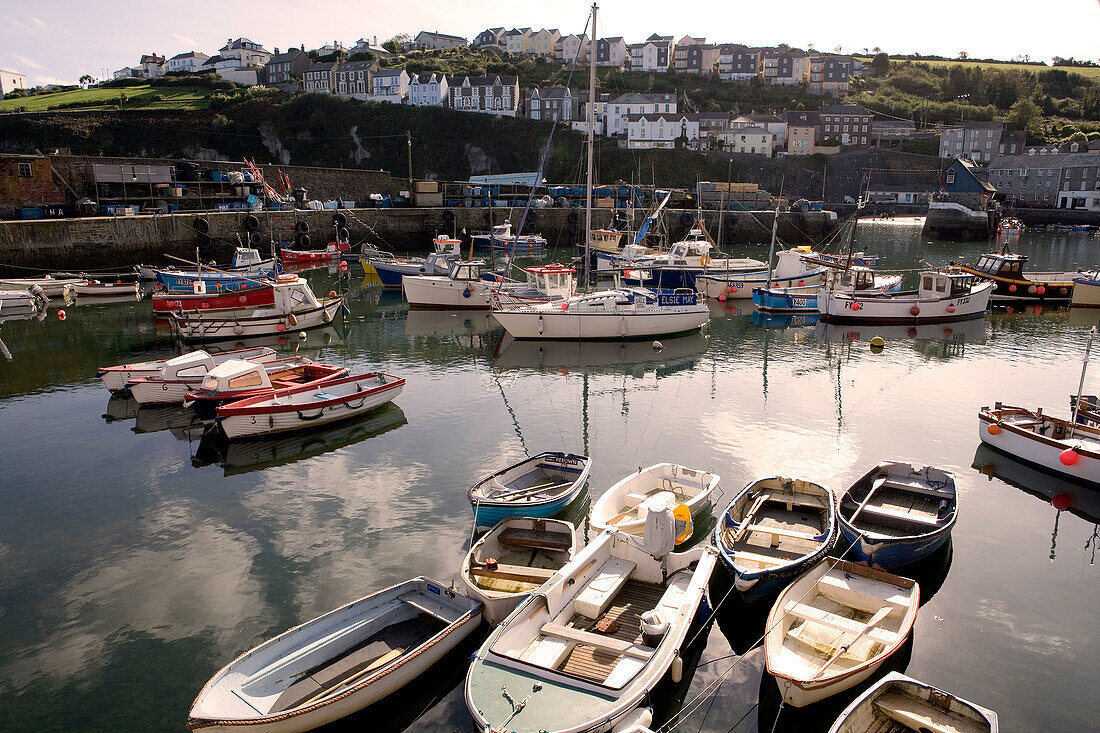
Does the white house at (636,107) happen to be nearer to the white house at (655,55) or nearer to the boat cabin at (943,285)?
the white house at (655,55)

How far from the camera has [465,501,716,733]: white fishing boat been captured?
7.08m

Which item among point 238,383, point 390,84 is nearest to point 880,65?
point 390,84

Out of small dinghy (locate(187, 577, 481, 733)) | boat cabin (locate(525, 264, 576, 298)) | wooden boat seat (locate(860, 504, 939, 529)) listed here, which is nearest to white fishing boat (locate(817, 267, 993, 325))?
boat cabin (locate(525, 264, 576, 298))

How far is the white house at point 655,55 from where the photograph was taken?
133 m

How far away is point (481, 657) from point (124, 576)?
7145mm

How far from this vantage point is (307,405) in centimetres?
1753

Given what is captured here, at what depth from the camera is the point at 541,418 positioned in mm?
19031

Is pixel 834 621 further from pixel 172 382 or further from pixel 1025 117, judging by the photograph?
pixel 1025 117

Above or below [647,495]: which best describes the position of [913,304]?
above

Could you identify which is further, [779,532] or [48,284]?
[48,284]

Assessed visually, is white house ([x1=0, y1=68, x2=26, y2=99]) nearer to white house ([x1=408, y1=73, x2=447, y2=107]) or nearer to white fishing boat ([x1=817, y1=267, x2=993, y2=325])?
white house ([x1=408, y1=73, x2=447, y2=107])

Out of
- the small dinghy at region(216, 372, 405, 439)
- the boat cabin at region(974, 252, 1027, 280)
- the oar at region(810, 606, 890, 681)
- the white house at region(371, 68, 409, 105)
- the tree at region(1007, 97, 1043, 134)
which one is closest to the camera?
the oar at region(810, 606, 890, 681)

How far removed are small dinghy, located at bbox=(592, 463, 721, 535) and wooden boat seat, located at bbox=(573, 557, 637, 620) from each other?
4.04 feet

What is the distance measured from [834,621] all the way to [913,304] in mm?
26566
